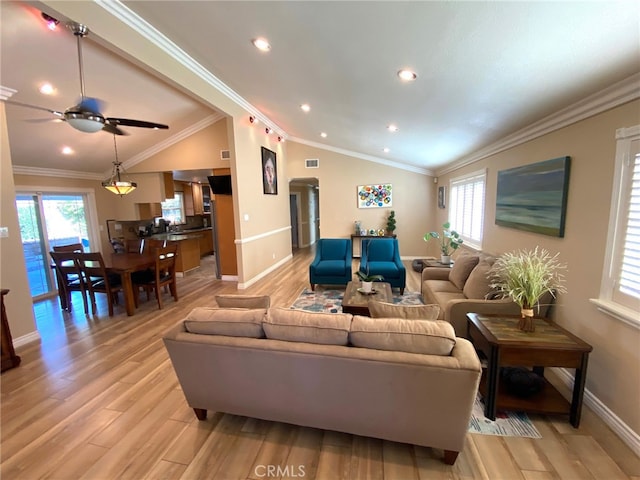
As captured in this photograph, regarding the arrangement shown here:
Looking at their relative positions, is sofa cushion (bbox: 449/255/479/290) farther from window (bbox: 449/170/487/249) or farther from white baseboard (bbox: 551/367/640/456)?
white baseboard (bbox: 551/367/640/456)

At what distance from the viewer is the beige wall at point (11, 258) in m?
2.92

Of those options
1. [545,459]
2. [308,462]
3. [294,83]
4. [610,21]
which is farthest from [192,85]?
[545,459]

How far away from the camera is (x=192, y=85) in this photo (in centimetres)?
355

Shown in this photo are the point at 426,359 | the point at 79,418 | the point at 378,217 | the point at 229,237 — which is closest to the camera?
the point at 426,359

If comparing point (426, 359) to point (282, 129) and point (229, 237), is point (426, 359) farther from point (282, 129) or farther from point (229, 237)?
point (282, 129)

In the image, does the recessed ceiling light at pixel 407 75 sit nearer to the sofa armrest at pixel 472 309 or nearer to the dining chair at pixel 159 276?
the sofa armrest at pixel 472 309

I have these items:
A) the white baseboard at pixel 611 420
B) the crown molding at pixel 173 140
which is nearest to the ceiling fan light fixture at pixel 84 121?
the crown molding at pixel 173 140

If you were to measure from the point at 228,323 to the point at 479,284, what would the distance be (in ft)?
8.41

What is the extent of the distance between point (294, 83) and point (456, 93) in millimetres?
1912

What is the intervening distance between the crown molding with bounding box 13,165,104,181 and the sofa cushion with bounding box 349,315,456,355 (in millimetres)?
6422

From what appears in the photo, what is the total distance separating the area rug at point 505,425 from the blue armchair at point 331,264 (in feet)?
9.55

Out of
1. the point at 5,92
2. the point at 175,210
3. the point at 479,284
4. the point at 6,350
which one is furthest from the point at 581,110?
the point at 175,210

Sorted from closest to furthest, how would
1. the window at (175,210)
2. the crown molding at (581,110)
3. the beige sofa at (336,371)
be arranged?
the beige sofa at (336,371)
the crown molding at (581,110)
the window at (175,210)
